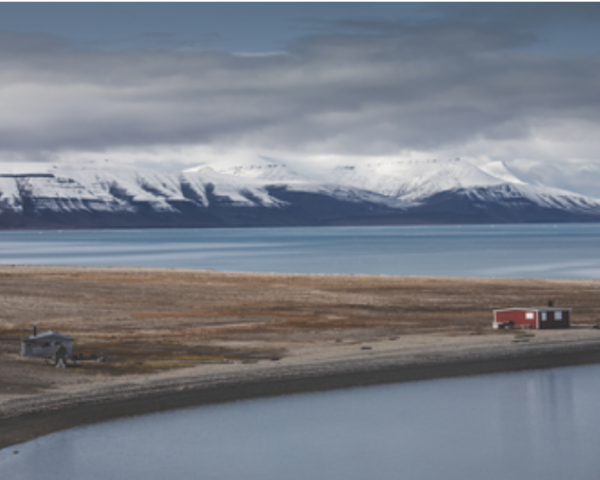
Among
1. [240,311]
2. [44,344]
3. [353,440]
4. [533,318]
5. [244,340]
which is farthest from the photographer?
[240,311]

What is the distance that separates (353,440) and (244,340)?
607 inches

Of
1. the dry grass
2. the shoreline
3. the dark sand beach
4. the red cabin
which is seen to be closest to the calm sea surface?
the shoreline

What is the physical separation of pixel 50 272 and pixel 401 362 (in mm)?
61009

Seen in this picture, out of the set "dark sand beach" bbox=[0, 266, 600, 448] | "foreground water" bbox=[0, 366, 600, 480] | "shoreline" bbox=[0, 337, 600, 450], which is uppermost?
"dark sand beach" bbox=[0, 266, 600, 448]

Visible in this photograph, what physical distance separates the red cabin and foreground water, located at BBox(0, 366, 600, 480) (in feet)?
40.4

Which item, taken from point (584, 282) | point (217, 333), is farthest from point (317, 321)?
point (584, 282)

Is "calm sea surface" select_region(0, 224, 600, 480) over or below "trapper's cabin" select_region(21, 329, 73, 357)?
below

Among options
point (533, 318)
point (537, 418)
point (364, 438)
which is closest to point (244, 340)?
point (364, 438)

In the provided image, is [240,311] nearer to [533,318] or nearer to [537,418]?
[533,318]

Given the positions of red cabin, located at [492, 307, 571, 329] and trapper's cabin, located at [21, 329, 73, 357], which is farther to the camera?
red cabin, located at [492, 307, 571, 329]

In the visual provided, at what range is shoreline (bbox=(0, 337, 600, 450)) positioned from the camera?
1257 inches

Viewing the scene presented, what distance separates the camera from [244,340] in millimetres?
47281

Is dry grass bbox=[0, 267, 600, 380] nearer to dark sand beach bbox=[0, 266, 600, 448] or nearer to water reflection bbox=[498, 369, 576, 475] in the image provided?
dark sand beach bbox=[0, 266, 600, 448]

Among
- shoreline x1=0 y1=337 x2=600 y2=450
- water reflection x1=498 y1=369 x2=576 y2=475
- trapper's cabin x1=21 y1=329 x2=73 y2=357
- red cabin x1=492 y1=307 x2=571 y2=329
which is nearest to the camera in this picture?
water reflection x1=498 y1=369 x2=576 y2=475
